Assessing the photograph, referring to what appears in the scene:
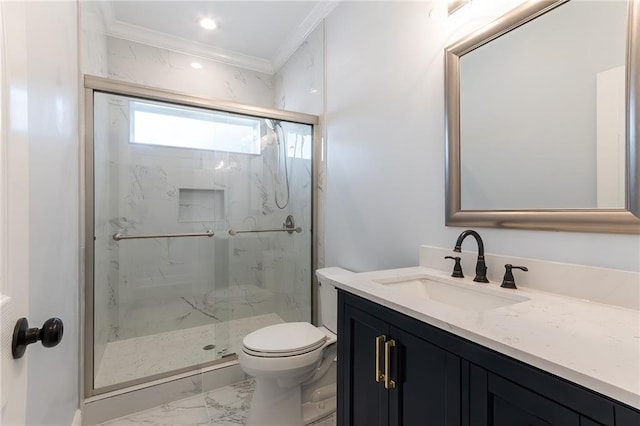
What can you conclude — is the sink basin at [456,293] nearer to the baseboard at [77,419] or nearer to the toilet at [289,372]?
the toilet at [289,372]

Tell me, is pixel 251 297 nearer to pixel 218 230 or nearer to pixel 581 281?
pixel 218 230

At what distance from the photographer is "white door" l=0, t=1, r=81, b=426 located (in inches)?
18.9

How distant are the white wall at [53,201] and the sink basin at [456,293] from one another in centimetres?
110

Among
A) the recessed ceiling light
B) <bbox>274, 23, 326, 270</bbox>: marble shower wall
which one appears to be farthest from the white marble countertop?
the recessed ceiling light

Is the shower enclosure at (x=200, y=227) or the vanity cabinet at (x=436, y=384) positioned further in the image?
the shower enclosure at (x=200, y=227)

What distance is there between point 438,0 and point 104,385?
2.65m

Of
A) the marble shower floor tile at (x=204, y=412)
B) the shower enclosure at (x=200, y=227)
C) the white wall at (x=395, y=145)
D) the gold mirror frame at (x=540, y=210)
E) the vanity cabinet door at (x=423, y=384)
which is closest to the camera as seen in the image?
the vanity cabinet door at (x=423, y=384)

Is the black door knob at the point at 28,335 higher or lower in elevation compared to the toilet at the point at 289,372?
higher

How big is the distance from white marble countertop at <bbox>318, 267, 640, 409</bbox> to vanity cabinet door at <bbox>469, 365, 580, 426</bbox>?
64 millimetres

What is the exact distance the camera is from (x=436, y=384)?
2.37 ft

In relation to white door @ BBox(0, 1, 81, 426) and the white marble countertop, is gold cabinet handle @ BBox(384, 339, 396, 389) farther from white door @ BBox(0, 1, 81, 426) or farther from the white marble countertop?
white door @ BBox(0, 1, 81, 426)

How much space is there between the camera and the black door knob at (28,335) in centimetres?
50

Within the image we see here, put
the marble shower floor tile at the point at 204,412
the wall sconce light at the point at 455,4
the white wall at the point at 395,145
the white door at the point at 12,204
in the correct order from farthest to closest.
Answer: the marble shower floor tile at the point at 204,412, the wall sconce light at the point at 455,4, the white wall at the point at 395,145, the white door at the point at 12,204

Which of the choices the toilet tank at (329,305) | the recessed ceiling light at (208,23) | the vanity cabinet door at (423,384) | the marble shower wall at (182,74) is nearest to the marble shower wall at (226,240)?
the marble shower wall at (182,74)
